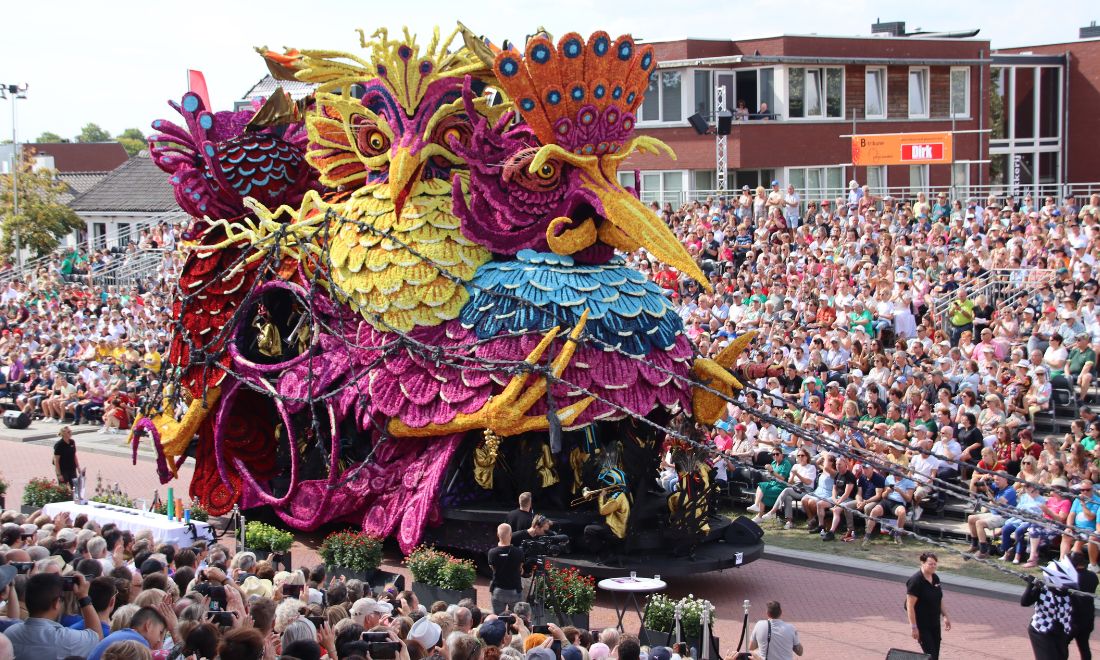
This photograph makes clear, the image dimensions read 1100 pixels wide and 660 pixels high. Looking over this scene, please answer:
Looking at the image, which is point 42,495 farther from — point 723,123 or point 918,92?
point 918,92

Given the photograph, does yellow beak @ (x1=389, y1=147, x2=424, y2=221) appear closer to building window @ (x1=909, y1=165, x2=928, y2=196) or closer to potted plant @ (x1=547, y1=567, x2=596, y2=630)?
potted plant @ (x1=547, y1=567, x2=596, y2=630)

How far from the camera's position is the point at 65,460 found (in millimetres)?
18188

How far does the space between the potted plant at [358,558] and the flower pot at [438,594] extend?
0.44 metres

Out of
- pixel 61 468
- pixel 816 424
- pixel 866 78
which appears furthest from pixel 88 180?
pixel 816 424

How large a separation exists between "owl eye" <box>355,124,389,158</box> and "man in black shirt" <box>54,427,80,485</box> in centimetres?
623

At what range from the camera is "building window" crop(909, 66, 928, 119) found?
32.3 metres

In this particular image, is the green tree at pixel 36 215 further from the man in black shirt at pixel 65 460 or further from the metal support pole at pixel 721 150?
the man in black shirt at pixel 65 460

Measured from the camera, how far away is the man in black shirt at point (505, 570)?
12.7m

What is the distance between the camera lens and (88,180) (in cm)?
5706

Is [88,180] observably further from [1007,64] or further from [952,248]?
[952,248]

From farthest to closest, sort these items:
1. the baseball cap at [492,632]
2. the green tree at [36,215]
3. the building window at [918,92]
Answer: the green tree at [36,215]
the building window at [918,92]
the baseball cap at [492,632]

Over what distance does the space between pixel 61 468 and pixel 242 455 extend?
10.3ft

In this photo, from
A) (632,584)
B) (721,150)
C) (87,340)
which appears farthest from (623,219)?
(87,340)

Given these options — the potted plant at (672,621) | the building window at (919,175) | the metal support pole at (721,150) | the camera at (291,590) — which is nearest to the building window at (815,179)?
the building window at (919,175)
